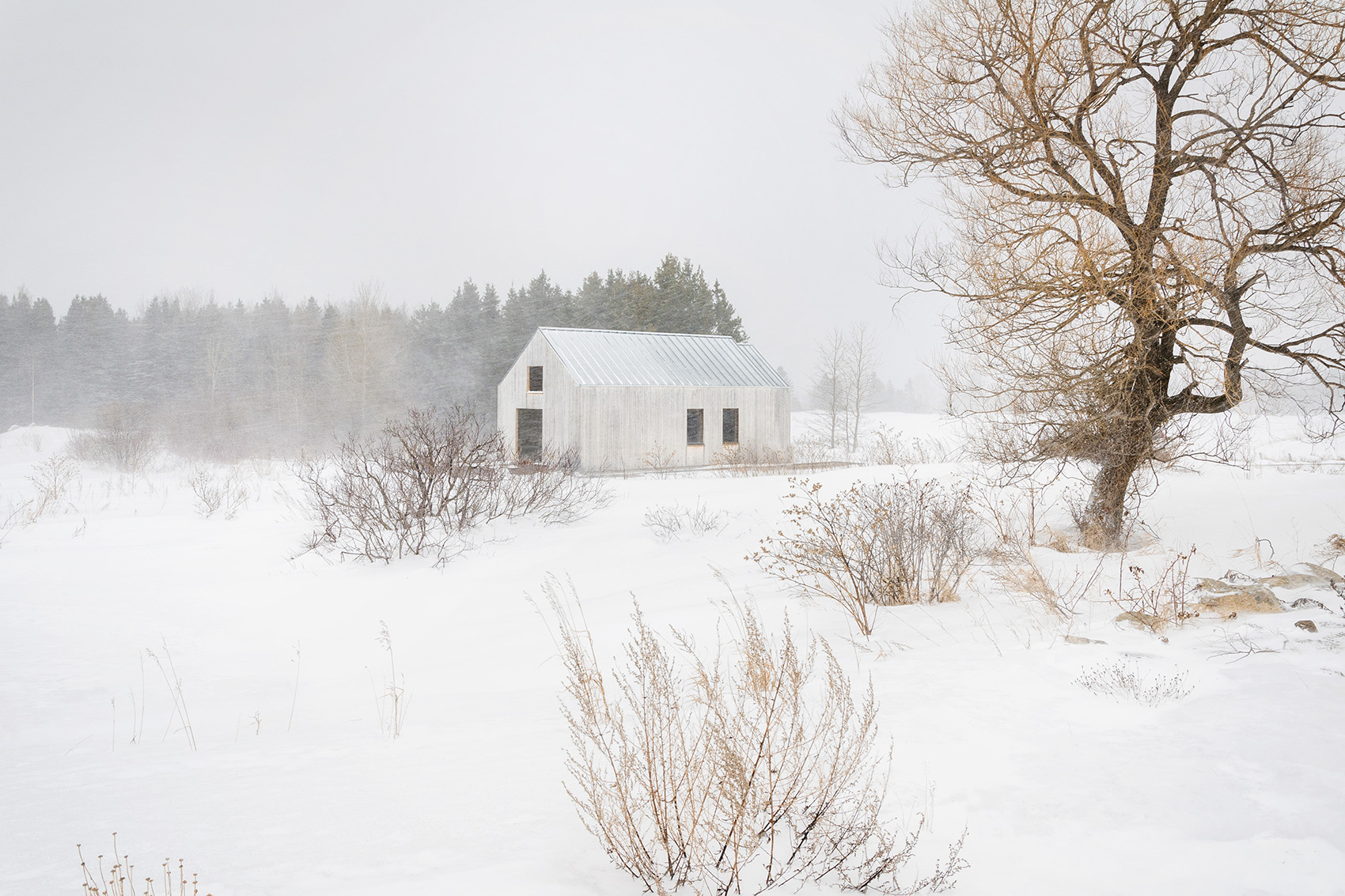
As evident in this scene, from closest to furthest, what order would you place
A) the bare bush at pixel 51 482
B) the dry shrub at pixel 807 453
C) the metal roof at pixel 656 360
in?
the bare bush at pixel 51 482, the metal roof at pixel 656 360, the dry shrub at pixel 807 453

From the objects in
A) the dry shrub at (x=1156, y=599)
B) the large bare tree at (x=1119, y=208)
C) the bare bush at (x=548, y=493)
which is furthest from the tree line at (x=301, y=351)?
the dry shrub at (x=1156, y=599)

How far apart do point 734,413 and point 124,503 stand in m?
15.6

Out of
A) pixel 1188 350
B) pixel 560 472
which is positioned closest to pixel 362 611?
pixel 560 472

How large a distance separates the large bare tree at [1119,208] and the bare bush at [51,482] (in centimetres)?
1526

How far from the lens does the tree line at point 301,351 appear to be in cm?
3341

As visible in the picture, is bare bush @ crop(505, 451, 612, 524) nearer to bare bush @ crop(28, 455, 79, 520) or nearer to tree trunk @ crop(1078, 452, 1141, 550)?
tree trunk @ crop(1078, 452, 1141, 550)

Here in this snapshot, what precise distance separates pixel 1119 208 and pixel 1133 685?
4.95 meters

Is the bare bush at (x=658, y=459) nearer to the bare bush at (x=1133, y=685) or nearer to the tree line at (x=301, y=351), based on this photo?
the tree line at (x=301, y=351)

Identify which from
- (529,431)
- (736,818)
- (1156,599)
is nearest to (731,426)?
(529,431)

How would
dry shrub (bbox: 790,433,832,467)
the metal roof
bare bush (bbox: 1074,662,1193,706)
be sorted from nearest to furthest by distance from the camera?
bare bush (bbox: 1074,662,1193,706)
the metal roof
dry shrub (bbox: 790,433,832,467)

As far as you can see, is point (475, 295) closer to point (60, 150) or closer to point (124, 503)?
point (124, 503)

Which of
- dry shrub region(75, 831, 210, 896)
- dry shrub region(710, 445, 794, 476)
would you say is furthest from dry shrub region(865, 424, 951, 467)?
dry shrub region(75, 831, 210, 896)

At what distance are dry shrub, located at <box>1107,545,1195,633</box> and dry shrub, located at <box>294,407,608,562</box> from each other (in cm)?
742

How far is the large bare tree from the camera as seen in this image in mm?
6234
